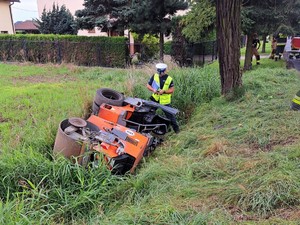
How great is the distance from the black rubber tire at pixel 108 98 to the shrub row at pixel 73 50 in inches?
373

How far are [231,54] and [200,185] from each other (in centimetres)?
431

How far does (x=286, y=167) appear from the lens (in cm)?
297

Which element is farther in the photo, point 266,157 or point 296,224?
point 266,157

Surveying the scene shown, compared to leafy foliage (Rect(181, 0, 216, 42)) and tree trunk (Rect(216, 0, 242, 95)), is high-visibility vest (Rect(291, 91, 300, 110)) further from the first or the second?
leafy foliage (Rect(181, 0, 216, 42))

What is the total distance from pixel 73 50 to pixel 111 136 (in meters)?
12.8

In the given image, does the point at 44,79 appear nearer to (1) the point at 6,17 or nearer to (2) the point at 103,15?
(2) the point at 103,15

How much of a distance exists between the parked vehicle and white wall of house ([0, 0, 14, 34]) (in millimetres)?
24309

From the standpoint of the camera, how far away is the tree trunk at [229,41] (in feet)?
20.6

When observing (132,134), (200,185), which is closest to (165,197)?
(200,185)

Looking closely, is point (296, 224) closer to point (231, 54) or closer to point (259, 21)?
point (231, 54)

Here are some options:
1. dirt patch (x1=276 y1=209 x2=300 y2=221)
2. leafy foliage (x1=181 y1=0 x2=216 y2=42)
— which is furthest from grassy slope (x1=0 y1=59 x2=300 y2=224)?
leafy foliage (x1=181 y1=0 x2=216 y2=42)

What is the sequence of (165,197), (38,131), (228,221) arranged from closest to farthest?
(228,221) < (165,197) < (38,131)

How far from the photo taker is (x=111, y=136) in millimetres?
4027

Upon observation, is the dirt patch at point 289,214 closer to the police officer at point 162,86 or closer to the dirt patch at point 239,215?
the dirt patch at point 239,215
